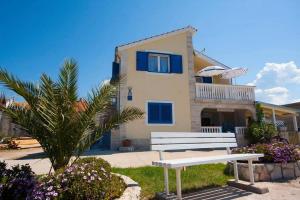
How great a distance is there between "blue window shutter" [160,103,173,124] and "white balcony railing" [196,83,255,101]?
2283 millimetres

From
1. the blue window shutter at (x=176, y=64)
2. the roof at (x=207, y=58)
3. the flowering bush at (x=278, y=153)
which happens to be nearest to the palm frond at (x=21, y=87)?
the flowering bush at (x=278, y=153)

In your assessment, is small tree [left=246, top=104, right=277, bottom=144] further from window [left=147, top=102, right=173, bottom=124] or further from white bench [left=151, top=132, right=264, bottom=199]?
white bench [left=151, top=132, right=264, bottom=199]

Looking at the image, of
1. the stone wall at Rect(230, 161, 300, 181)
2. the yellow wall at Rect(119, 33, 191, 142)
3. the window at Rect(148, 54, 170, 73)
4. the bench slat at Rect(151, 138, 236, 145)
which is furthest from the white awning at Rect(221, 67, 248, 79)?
the bench slat at Rect(151, 138, 236, 145)

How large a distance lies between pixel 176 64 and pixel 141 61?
2.47 m

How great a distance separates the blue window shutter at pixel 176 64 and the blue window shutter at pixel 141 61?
1.83 meters

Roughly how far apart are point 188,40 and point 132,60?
4.58 meters

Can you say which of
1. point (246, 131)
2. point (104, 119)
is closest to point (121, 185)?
point (104, 119)

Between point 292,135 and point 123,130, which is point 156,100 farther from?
point 292,135

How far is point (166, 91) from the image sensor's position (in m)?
16.9

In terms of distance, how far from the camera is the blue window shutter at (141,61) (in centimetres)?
1658

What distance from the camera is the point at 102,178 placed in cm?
440

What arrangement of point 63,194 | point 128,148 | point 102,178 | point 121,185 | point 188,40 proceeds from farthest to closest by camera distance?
1. point 188,40
2. point 128,148
3. point 121,185
4. point 102,178
5. point 63,194

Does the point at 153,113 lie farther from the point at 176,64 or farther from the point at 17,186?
the point at 17,186

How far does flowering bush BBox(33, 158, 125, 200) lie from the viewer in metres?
Result: 3.89
